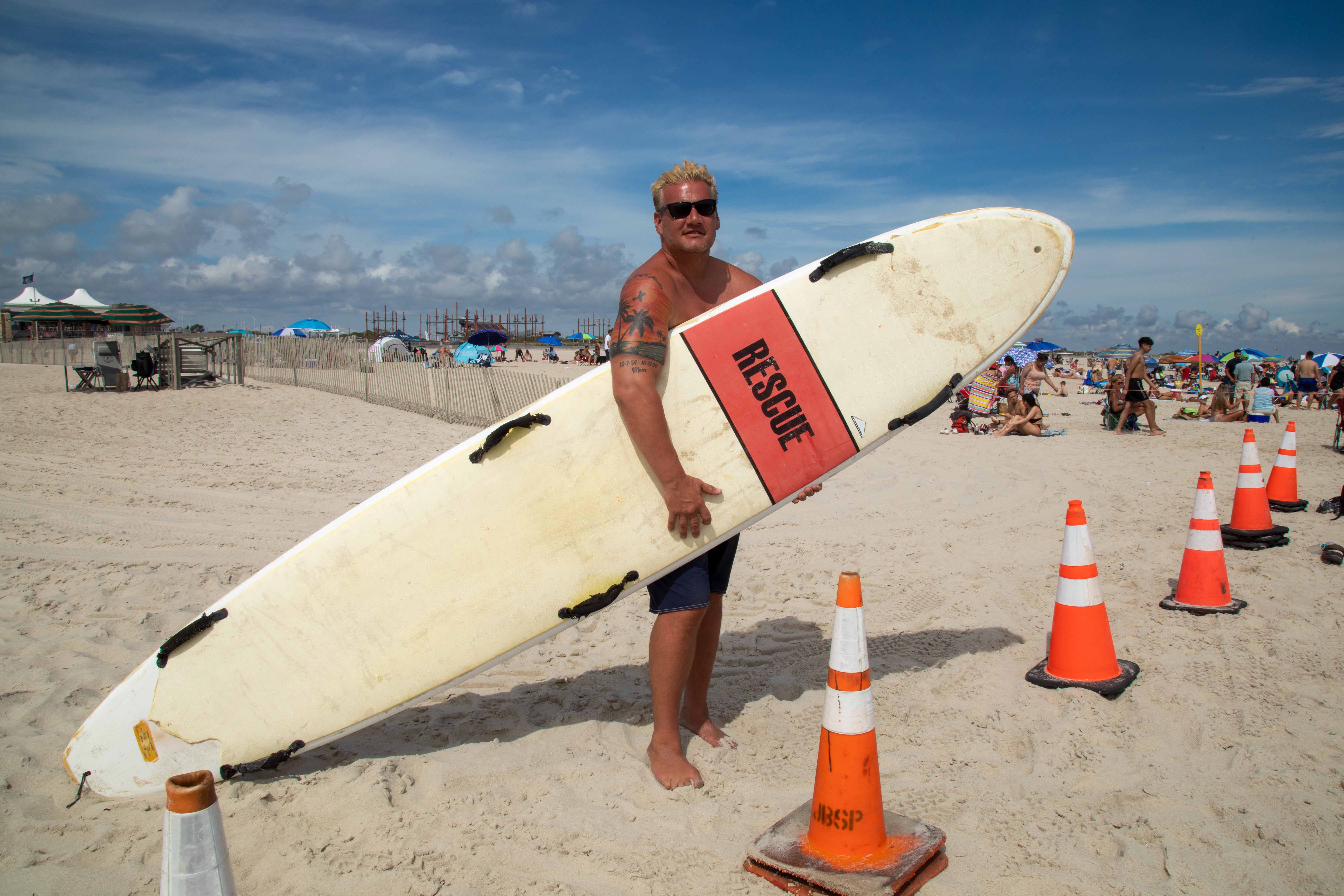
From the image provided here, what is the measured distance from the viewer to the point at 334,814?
220 cm

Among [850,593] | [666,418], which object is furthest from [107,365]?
[850,593]

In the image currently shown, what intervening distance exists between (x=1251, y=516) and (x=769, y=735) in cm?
391

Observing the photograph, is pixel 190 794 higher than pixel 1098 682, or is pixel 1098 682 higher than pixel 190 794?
pixel 190 794

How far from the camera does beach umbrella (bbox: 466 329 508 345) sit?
43.1m

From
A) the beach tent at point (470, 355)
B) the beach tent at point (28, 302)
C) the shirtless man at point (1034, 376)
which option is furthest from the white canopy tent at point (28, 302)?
the shirtless man at point (1034, 376)

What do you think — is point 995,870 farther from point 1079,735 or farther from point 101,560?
point 101,560

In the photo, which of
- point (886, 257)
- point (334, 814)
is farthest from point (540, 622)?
point (886, 257)

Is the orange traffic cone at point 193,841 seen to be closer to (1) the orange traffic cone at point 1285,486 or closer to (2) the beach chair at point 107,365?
(1) the orange traffic cone at point 1285,486

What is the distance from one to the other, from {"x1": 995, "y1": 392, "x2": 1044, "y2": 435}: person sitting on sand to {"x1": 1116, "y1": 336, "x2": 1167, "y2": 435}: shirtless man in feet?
3.94

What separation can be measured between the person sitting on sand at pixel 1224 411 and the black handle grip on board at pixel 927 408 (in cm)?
1344

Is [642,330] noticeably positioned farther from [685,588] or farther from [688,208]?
[685,588]

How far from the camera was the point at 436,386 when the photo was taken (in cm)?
1351

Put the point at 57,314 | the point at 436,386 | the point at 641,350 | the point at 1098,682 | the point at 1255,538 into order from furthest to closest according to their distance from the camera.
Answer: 1. the point at 57,314
2. the point at 436,386
3. the point at 1255,538
4. the point at 1098,682
5. the point at 641,350

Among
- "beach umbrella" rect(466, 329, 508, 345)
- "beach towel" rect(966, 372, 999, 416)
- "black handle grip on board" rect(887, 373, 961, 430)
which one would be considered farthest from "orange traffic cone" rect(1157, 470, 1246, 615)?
"beach umbrella" rect(466, 329, 508, 345)
